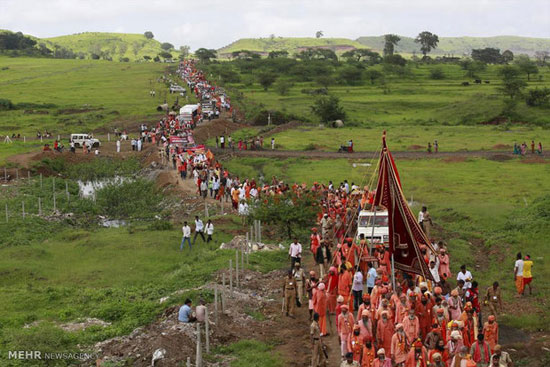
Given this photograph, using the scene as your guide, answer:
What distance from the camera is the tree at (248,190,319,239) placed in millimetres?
26453

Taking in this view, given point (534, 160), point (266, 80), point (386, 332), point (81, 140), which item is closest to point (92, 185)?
point (81, 140)

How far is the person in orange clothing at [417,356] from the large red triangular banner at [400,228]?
15.7 ft

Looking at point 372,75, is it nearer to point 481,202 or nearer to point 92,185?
point 92,185

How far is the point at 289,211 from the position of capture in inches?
1043

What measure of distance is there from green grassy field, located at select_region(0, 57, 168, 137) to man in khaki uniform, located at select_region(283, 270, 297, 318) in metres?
47.0

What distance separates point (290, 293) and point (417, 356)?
5.36 meters

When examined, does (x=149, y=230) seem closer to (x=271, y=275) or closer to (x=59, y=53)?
(x=271, y=275)

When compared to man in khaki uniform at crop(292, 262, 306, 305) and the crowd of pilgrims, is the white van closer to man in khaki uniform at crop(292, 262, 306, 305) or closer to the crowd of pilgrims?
the crowd of pilgrims

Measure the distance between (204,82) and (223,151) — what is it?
4434 centimetres

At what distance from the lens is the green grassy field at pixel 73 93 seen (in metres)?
65.8

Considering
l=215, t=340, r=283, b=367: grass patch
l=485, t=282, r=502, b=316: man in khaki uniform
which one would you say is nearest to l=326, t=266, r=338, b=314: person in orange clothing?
l=215, t=340, r=283, b=367: grass patch

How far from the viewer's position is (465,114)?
67000 mm

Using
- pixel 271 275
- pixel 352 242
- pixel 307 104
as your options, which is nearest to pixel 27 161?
pixel 271 275

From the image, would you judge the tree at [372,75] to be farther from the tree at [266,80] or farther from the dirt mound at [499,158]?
the dirt mound at [499,158]
